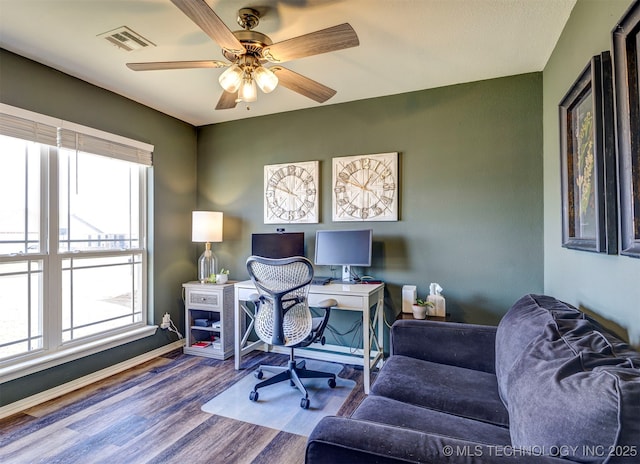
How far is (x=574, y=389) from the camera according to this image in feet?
2.80

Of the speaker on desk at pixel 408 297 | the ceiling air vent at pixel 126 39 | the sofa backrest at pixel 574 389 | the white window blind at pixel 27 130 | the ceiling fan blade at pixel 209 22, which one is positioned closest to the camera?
the sofa backrest at pixel 574 389

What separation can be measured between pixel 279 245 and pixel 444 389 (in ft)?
6.62

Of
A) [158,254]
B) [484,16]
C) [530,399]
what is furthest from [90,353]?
[484,16]

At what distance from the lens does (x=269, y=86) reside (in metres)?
1.90

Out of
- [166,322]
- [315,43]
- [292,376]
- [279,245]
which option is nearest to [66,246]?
[166,322]

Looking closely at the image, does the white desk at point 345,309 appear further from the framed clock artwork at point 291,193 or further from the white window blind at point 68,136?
the white window blind at point 68,136

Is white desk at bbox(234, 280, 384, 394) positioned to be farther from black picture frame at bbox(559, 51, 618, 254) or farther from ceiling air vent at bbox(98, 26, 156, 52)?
ceiling air vent at bbox(98, 26, 156, 52)

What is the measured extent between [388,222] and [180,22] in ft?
7.11

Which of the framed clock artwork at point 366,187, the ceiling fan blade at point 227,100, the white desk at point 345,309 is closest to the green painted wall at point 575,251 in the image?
the framed clock artwork at point 366,187

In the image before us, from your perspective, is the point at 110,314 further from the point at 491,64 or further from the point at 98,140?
the point at 491,64

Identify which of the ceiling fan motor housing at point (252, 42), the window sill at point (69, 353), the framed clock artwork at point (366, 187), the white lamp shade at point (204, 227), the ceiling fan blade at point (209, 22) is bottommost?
the window sill at point (69, 353)

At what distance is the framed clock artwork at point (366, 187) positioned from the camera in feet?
9.78

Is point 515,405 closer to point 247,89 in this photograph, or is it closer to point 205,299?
point 247,89

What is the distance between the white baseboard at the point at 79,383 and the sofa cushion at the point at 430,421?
2.44 meters
